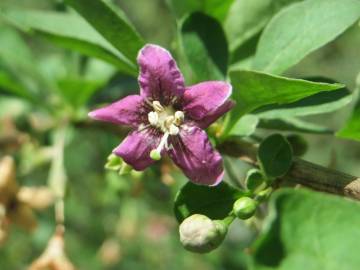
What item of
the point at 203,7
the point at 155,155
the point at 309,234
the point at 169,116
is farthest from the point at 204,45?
the point at 309,234

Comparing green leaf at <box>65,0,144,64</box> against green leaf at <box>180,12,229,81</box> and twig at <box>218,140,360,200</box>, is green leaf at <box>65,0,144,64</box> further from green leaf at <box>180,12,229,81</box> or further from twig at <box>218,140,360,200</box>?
twig at <box>218,140,360,200</box>

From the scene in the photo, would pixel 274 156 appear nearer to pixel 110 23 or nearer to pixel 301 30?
pixel 301 30

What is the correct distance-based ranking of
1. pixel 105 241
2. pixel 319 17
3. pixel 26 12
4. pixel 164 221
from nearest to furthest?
pixel 319 17
pixel 26 12
pixel 105 241
pixel 164 221

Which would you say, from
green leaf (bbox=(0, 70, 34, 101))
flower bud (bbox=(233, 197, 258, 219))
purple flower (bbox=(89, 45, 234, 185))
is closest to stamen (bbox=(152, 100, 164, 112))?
purple flower (bbox=(89, 45, 234, 185))

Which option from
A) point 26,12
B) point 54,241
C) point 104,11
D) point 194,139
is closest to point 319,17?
point 194,139

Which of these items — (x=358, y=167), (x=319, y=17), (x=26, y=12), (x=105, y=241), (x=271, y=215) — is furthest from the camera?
(x=358, y=167)

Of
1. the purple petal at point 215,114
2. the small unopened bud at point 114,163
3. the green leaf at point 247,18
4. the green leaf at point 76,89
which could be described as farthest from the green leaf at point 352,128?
the green leaf at point 76,89

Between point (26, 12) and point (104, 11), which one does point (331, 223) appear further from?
point (26, 12)
